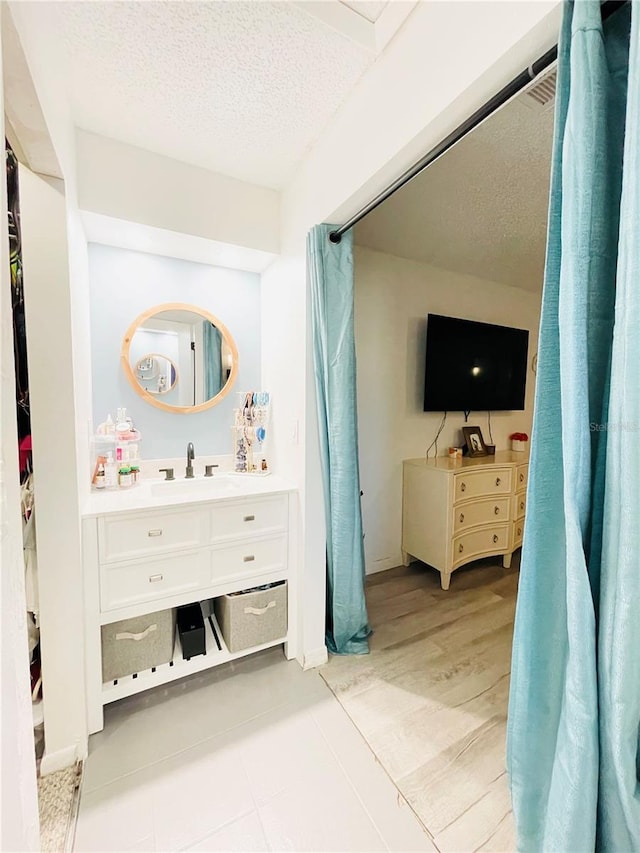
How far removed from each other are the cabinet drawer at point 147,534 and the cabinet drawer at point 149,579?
0.04 m

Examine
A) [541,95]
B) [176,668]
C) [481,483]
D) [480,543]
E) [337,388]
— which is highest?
[541,95]

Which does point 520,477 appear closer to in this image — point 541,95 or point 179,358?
point 541,95

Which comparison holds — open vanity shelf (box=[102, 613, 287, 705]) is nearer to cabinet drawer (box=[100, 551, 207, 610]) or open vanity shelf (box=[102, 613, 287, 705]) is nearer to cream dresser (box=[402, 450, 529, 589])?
cabinet drawer (box=[100, 551, 207, 610])

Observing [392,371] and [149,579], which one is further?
[392,371]

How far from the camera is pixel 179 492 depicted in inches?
73.4

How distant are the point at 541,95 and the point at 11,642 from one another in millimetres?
2093

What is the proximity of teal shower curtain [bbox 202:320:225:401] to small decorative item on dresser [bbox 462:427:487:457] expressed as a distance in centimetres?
206

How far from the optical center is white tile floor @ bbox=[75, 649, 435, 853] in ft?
3.48

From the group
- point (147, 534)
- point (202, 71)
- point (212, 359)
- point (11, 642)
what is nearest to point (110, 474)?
point (147, 534)

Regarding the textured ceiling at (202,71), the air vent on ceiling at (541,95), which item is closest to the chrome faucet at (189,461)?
the textured ceiling at (202,71)

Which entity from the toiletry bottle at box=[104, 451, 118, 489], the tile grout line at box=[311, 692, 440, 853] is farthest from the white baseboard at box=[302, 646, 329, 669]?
the toiletry bottle at box=[104, 451, 118, 489]

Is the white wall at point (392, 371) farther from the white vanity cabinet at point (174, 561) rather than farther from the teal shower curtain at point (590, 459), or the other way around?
the teal shower curtain at point (590, 459)

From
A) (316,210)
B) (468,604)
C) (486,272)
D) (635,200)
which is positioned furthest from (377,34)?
(468,604)

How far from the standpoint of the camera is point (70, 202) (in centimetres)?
132
